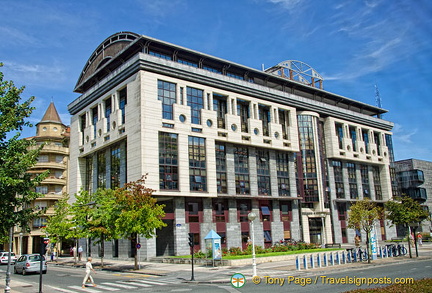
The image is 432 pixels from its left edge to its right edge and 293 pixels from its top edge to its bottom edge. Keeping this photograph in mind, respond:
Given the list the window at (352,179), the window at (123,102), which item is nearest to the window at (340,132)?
the window at (352,179)

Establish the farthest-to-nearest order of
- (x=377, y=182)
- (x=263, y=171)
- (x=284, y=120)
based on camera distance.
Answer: (x=377, y=182), (x=284, y=120), (x=263, y=171)

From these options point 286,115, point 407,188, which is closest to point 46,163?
point 286,115

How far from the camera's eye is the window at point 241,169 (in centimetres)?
5544

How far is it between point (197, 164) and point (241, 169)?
8.38 m

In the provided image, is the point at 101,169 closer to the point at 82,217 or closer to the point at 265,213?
the point at 82,217

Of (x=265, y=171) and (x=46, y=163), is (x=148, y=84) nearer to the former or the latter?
(x=265, y=171)

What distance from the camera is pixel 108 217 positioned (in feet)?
119

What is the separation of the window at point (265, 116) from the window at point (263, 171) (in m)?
3.38

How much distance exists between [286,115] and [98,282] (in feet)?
148

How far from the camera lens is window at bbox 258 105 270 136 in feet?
199

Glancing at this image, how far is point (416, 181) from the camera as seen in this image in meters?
93.6

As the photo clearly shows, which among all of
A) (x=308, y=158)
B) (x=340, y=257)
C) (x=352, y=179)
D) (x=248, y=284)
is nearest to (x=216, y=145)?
(x=308, y=158)

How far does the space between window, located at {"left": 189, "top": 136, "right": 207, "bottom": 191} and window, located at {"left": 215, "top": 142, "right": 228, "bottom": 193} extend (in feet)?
9.47

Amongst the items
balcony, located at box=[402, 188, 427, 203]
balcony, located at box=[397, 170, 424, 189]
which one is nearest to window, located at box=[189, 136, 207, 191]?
balcony, located at box=[402, 188, 427, 203]
